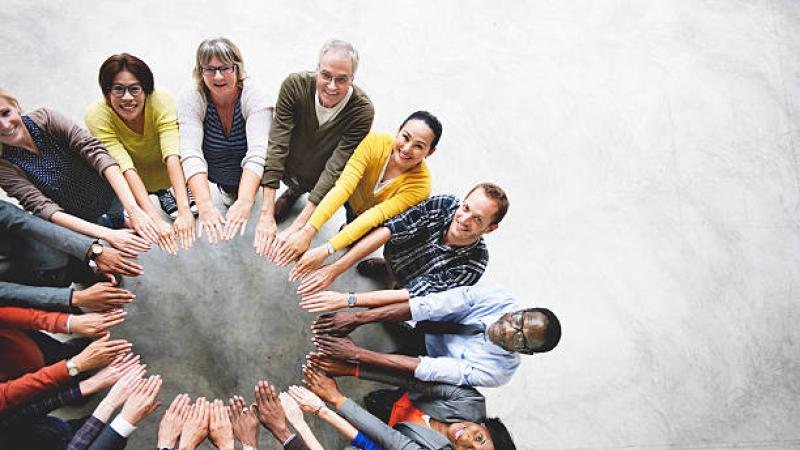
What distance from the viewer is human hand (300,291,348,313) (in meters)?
3.49

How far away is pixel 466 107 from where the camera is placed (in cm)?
597

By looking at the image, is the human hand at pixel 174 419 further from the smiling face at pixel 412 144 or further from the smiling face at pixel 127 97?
the smiling face at pixel 412 144

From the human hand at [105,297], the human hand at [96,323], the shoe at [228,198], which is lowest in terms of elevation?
the human hand at [96,323]

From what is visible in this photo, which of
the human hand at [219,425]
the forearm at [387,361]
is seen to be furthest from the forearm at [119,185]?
the forearm at [387,361]

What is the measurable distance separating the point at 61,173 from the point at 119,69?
81 centimetres

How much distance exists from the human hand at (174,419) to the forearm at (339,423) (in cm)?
75

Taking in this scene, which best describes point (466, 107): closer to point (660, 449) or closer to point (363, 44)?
point (363, 44)

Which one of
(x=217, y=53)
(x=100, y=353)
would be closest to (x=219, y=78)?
(x=217, y=53)

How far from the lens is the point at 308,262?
3684mm

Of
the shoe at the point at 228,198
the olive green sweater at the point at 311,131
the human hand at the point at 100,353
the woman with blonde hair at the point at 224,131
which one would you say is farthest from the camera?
the shoe at the point at 228,198

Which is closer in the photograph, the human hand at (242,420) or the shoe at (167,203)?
the human hand at (242,420)

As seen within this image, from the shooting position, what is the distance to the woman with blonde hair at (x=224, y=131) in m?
3.65

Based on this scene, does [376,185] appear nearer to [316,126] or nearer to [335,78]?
[316,126]

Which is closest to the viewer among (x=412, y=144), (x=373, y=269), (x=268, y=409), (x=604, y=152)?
(x=268, y=409)
